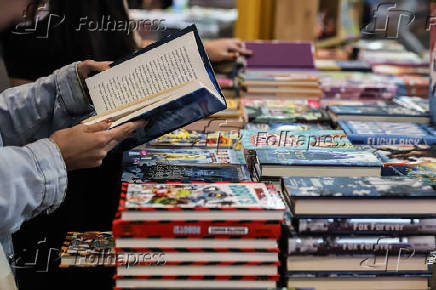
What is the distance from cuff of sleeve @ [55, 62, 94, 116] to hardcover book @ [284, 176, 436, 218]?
705 mm

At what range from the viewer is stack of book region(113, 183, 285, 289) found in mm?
1104

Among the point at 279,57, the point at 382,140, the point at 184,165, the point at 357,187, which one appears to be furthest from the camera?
the point at 279,57

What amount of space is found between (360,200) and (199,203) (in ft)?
1.15

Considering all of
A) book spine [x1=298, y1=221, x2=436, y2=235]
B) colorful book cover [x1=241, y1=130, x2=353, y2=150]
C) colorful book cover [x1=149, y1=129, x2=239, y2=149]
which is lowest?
colorful book cover [x1=149, y1=129, x2=239, y2=149]

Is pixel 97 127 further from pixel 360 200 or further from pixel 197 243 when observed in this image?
pixel 360 200

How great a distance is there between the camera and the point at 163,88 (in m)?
1.35

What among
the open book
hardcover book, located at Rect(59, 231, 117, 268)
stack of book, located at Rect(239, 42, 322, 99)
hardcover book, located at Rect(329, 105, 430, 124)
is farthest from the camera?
stack of book, located at Rect(239, 42, 322, 99)

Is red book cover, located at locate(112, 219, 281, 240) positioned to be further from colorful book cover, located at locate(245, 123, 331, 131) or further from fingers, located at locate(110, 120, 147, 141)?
colorful book cover, located at locate(245, 123, 331, 131)

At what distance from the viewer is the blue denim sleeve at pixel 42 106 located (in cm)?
161

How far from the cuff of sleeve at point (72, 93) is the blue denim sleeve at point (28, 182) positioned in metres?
0.46

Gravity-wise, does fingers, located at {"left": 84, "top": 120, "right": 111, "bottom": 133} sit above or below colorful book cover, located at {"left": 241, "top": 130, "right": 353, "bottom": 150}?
above

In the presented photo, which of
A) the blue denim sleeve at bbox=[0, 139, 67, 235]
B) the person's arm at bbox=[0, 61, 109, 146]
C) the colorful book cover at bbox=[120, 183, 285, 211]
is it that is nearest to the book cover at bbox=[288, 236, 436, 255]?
the colorful book cover at bbox=[120, 183, 285, 211]

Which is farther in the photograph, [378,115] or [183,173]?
[378,115]

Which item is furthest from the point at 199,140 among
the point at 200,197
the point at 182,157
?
the point at 200,197
